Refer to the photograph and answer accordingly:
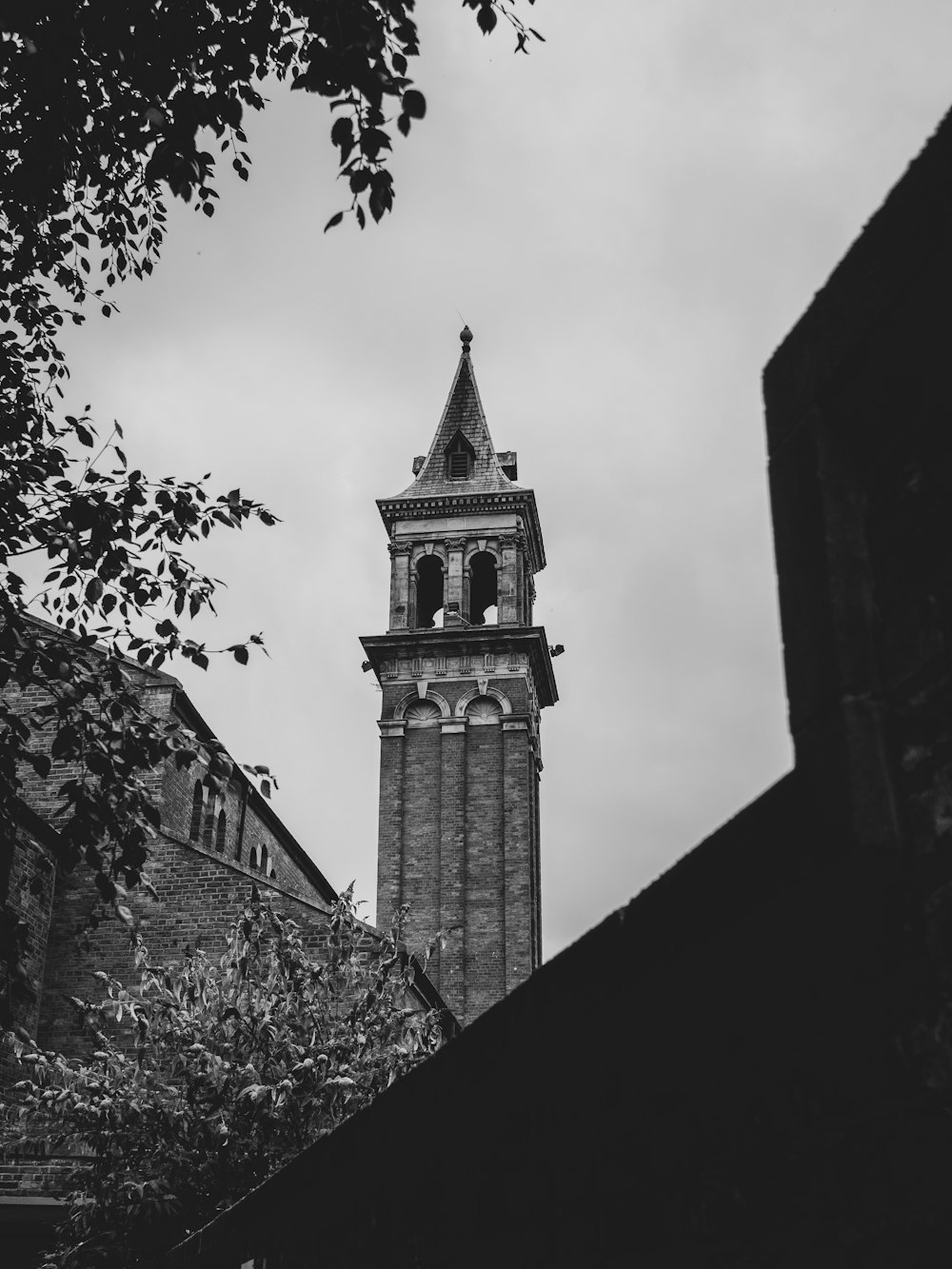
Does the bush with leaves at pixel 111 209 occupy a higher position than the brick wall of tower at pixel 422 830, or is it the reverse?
the brick wall of tower at pixel 422 830

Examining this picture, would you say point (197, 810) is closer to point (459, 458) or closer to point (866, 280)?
point (459, 458)

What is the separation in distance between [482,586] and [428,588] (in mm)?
1690

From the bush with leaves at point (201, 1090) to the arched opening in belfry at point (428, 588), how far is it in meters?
23.6

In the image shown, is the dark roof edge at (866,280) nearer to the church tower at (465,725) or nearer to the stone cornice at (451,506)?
the church tower at (465,725)

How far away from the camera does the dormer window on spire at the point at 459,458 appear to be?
1676 inches

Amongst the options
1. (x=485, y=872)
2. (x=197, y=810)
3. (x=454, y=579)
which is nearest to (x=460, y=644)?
(x=454, y=579)

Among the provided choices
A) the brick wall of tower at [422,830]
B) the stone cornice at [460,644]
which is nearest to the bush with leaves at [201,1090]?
the brick wall of tower at [422,830]

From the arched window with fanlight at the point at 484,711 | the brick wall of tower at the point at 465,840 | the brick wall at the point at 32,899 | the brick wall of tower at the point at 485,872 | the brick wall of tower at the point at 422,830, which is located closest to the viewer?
the brick wall at the point at 32,899

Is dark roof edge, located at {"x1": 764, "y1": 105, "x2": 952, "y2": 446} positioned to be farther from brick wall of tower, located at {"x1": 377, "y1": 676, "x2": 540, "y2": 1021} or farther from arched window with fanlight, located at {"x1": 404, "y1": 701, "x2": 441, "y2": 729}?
arched window with fanlight, located at {"x1": 404, "y1": 701, "x2": 441, "y2": 729}

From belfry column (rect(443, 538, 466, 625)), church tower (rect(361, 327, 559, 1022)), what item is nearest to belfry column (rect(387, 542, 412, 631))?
church tower (rect(361, 327, 559, 1022))

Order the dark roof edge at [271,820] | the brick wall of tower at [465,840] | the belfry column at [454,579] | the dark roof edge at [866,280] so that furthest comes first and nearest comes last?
the belfry column at [454,579] → the brick wall of tower at [465,840] → the dark roof edge at [271,820] → the dark roof edge at [866,280]

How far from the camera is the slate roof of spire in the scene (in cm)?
4141

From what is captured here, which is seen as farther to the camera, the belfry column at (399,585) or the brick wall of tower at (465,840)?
the belfry column at (399,585)

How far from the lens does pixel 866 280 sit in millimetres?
2861
